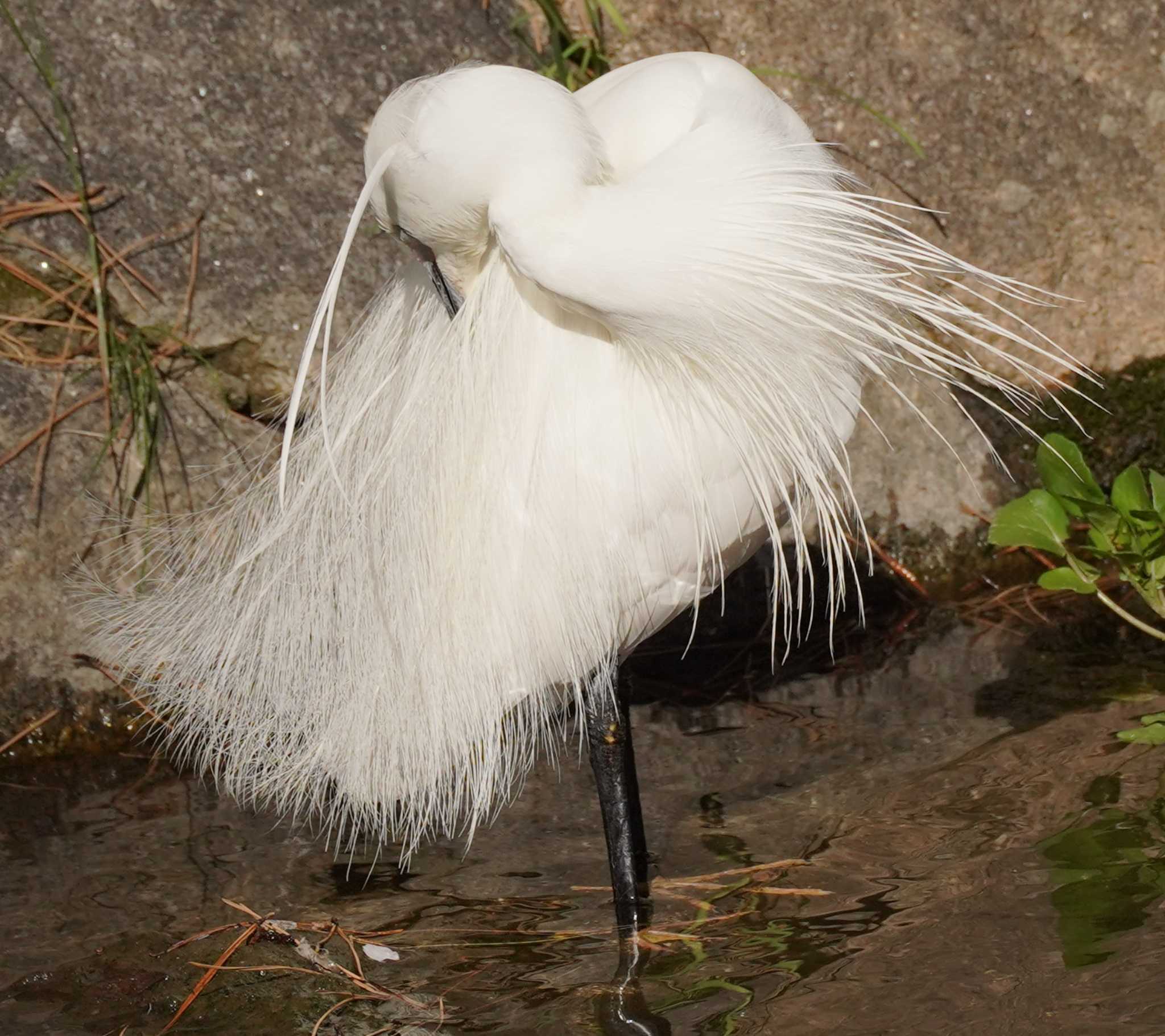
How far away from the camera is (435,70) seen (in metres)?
2.66

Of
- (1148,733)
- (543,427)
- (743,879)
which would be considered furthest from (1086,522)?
(543,427)

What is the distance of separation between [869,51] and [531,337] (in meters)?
1.44

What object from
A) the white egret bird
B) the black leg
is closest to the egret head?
the white egret bird

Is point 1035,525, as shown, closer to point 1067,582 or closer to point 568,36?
point 1067,582

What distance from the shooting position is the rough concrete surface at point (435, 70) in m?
2.51

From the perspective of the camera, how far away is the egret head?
1.48 m

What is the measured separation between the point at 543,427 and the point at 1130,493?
0.96m

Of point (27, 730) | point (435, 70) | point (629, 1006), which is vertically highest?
point (435, 70)

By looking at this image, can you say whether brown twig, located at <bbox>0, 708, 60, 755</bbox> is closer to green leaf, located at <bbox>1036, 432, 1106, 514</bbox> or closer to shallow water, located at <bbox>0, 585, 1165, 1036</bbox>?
shallow water, located at <bbox>0, 585, 1165, 1036</bbox>

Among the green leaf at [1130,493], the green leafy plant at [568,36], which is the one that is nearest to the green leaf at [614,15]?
the green leafy plant at [568,36]

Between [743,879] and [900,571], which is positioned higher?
[900,571]

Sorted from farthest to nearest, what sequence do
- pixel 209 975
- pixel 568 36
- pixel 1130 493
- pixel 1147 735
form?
1. pixel 568 36
2. pixel 1130 493
3. pixel 1147 735
4. pixel 209 975

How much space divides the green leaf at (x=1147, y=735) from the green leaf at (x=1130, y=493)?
0.32 meters

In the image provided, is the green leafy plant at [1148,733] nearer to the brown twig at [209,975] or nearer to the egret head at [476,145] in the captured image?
the egret head at [476,145]
